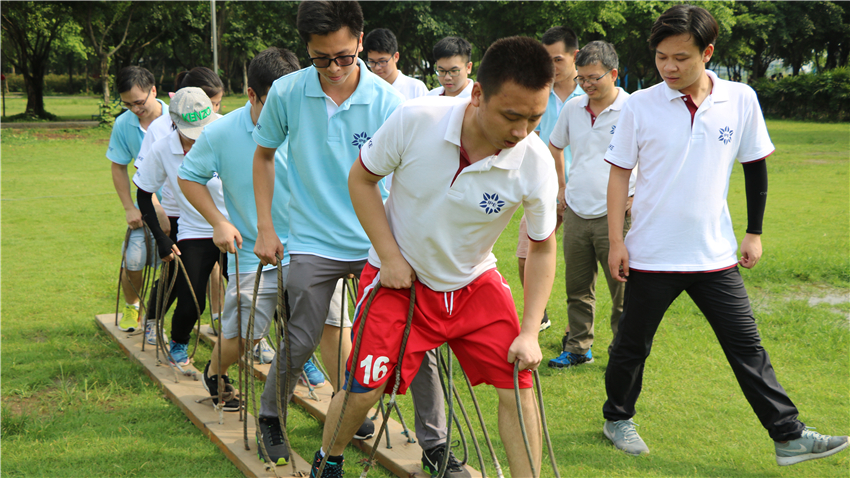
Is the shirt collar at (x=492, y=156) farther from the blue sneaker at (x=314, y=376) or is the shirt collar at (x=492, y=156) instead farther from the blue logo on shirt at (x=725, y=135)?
the blue sneaker at (x=314, y=376)

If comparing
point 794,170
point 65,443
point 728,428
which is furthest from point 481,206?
point 794,170

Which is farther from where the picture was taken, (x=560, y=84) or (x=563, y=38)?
(x=560, y=84)

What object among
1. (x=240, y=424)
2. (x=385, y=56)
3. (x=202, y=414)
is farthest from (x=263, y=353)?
(x=385, y=56)

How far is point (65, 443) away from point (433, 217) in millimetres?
2422

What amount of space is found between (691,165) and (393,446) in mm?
1914

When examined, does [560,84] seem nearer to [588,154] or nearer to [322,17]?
[588,154]

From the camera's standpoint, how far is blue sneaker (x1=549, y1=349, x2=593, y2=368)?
4.29 m

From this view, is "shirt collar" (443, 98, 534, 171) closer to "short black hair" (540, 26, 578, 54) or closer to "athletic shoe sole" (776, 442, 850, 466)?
"athletic shoe sole" (776, 442, 850, 466)

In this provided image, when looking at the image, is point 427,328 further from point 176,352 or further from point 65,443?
point 176,352

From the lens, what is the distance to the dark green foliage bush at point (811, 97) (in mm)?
25641

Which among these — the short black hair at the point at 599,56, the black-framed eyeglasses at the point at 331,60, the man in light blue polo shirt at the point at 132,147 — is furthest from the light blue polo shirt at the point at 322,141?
the man in light blue polo shirt at the point at 132,147

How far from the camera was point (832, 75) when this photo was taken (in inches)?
1024

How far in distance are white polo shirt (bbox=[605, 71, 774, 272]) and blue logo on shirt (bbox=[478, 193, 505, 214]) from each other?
1114mm

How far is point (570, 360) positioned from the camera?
14.2 ft
